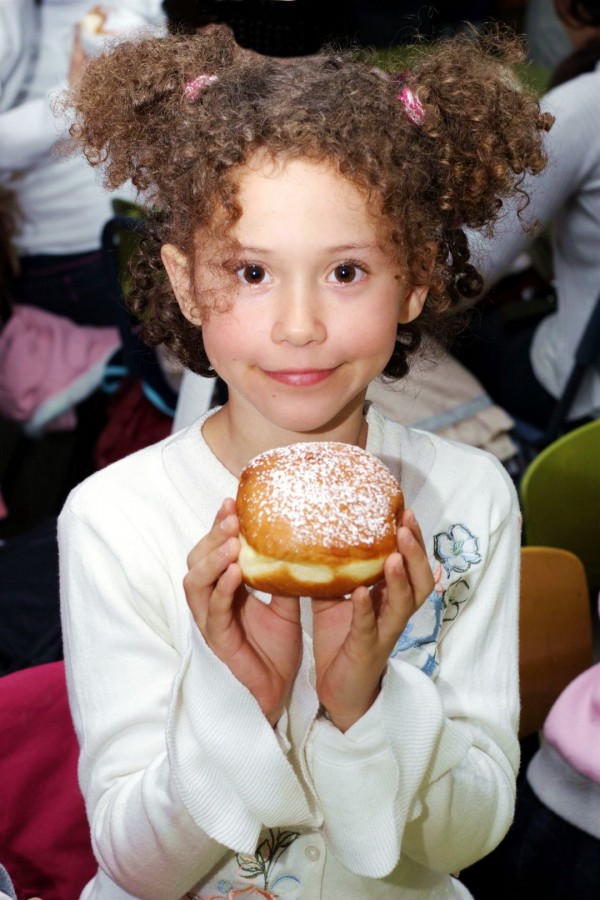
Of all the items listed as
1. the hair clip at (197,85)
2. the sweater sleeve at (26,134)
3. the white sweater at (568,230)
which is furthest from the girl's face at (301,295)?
the sweater sleeve at (26,134)

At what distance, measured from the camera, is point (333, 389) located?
0.99 m

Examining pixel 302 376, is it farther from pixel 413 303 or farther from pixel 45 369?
pixel 45 369

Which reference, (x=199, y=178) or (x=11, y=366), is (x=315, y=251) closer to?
(x=199, y=178)

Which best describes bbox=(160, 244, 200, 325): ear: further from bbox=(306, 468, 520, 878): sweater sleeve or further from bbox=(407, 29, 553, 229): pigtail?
bbox=(306, 468, 520, 878): sweater sleeve

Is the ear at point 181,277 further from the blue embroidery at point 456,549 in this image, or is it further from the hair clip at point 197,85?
the blue embroidery at point 456,549

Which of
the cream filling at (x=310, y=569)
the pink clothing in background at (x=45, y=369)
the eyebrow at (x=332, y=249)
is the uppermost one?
the eyebrow at (x=332, y=249)

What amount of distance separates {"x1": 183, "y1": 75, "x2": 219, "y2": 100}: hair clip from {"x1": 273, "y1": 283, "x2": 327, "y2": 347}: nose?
236 mm

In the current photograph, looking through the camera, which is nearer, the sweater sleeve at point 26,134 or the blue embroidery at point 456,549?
the blue embroidery at point 456,549

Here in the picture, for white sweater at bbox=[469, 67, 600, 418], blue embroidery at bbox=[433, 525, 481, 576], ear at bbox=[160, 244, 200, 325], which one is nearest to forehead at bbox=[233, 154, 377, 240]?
ear at bbox=[160, 244, 200, 325]

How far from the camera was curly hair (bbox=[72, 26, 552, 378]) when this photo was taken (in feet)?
3.18

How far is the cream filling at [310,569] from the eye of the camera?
2.84ft

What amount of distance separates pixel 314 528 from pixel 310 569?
0.03 meters

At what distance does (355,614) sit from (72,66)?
236cm

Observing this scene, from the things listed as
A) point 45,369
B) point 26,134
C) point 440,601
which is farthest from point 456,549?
point 26,134
